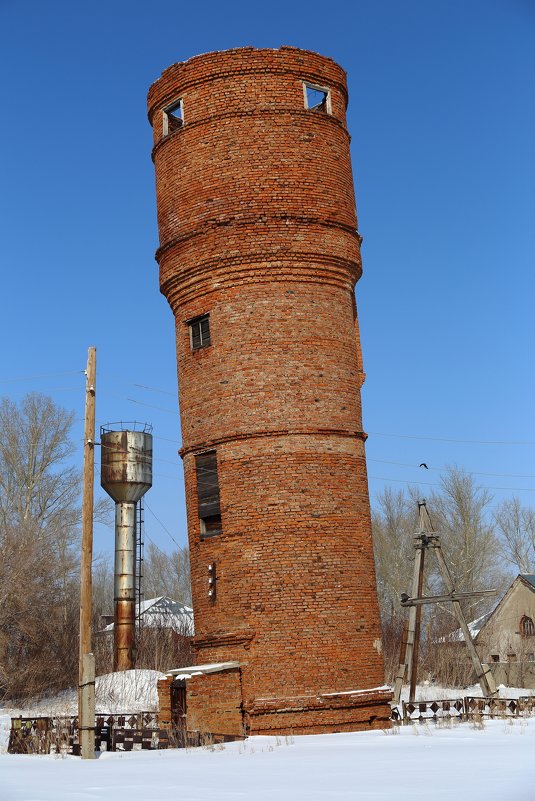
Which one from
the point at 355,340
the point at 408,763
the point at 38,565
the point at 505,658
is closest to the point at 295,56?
the point at 355,340

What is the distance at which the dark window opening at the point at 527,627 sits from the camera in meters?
40.7

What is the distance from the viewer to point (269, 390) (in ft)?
52.0

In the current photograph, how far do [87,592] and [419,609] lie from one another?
9408 millimetres

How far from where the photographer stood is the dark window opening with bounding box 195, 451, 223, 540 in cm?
1617

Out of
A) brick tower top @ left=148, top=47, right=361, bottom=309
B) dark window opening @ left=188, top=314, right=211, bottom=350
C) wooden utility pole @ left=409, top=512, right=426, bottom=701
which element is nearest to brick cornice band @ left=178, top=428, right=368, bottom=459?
dark window opening @ left=188, top=314, right=211, bottom=350

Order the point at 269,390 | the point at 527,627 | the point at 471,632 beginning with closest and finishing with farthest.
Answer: the point at 269,390 < the point at 527,627 < the point at 471,632

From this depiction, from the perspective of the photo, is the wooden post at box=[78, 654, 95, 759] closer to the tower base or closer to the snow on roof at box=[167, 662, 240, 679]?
the snow on roof at box=[167, 662, 240, 679]

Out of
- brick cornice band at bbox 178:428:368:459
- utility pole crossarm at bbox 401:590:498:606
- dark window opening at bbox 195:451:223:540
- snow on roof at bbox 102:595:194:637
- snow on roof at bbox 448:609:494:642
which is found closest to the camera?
brick cornice band at bbox 178:428:368:459

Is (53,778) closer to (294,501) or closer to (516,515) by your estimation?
(294,501)

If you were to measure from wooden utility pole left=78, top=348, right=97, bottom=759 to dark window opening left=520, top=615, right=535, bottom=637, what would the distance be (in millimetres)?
30876

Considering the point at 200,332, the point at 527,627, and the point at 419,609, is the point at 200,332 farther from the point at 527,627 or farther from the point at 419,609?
the point at 527,627

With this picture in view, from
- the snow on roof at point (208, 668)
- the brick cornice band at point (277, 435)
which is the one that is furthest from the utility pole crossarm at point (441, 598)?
the snow on roof at point (208, 668)

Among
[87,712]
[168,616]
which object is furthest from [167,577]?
[87,712]

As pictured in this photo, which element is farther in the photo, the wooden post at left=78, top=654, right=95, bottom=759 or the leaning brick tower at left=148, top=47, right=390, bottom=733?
the leaning brick tower at left=148, top=47, right=390, bottom=733
